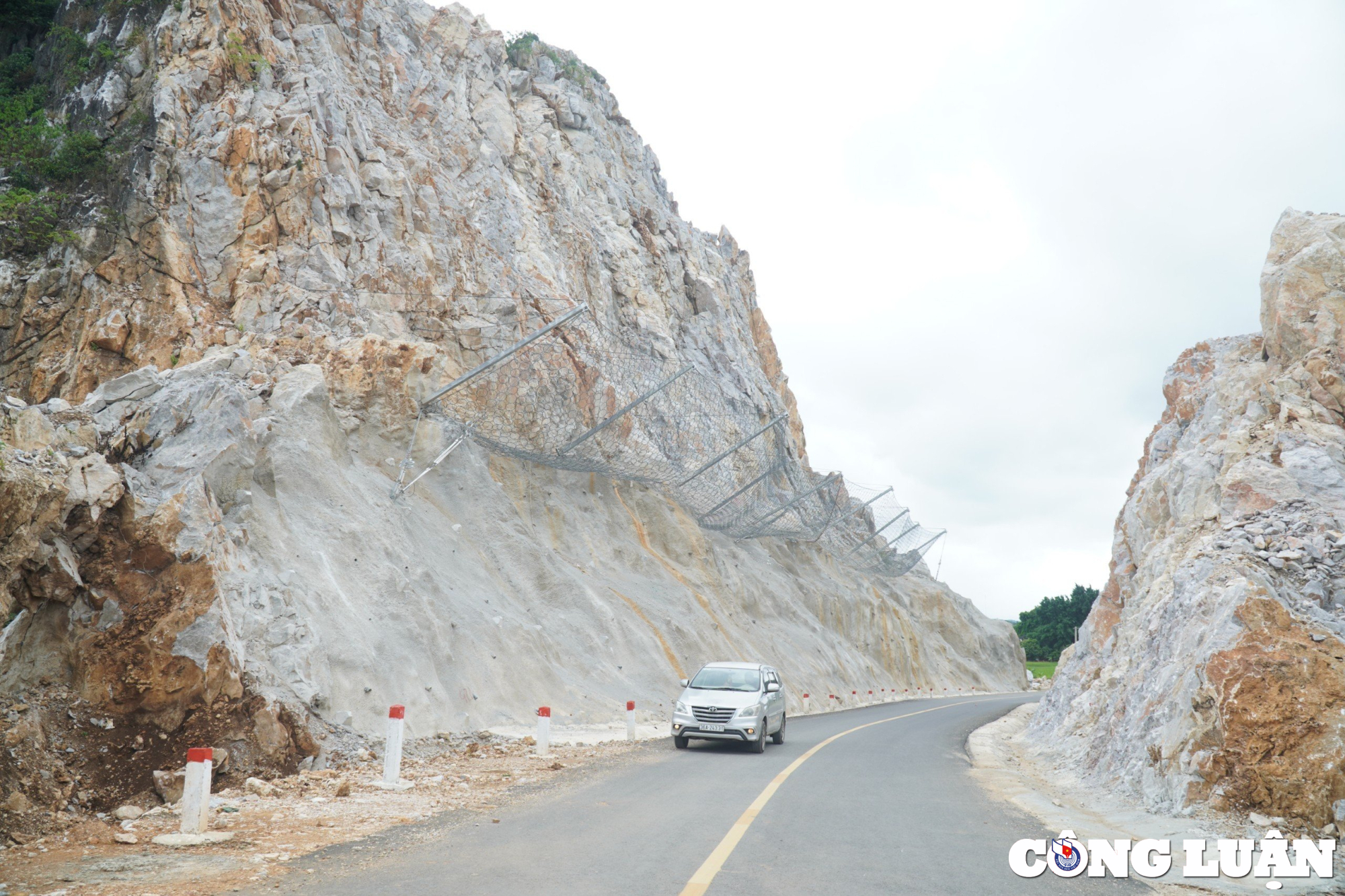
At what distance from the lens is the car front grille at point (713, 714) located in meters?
15.3

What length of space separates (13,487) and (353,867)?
4.73 meters

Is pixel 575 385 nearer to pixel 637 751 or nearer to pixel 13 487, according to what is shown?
pixel 637 751

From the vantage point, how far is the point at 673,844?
7.39 m

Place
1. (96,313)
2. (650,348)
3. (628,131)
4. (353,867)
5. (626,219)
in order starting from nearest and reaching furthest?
(353,867), (96,313), (650,348), (626,219), (628,131)

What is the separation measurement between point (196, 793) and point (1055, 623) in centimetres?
10802

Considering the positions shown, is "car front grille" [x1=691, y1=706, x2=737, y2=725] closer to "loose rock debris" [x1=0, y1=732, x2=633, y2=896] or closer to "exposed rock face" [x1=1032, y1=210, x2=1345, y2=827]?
"loose rock debris" [x1=0, y1=732, x2=633, y2=896]

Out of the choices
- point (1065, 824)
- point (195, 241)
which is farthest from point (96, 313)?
point (1065, 824)

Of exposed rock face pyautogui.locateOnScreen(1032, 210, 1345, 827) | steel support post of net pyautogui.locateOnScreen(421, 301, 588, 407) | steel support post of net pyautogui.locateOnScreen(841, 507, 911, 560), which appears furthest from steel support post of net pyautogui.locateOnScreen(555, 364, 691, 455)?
steel support post of net pyautogui.locateOnScreen(841, 507, 911, 560)

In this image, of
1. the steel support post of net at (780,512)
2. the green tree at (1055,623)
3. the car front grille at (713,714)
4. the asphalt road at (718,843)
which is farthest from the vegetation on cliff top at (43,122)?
the green tree at (1055,623)

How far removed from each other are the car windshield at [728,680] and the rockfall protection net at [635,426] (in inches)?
349

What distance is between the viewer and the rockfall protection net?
24.1 meters

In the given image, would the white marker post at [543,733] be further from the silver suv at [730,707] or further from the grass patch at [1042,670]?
the grass patch at [1042,670]

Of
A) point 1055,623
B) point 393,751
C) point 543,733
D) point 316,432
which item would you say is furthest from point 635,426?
point 1055,623

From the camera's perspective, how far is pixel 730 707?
1538cm
